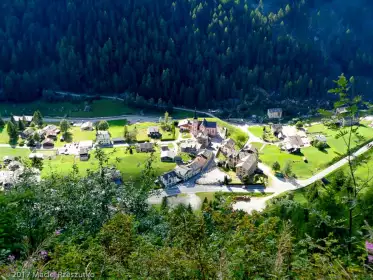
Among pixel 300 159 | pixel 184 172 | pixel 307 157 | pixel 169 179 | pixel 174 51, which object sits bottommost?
pixel 169 179

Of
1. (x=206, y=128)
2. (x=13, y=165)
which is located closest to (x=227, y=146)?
(x=206, y=128)

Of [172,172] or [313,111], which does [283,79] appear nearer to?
[313,111]

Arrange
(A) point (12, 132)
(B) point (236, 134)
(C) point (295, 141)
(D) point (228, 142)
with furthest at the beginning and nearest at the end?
(B) point (236, 134)
(A) point (12, 132)
(C) point (295, 141)
(D) point (228, 142)

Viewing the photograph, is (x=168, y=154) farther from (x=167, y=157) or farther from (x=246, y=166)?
(x=246, y=166)

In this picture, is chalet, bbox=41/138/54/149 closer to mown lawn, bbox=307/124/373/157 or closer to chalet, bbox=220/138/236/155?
chalet, bbox=220/138/236/155

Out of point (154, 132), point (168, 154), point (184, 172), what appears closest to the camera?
point (184, 172)

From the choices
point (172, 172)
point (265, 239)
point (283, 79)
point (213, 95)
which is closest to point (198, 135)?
point (172, 172)

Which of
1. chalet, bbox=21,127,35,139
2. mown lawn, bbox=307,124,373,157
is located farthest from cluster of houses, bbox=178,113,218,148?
chalet, bbox=21,127,35,139
